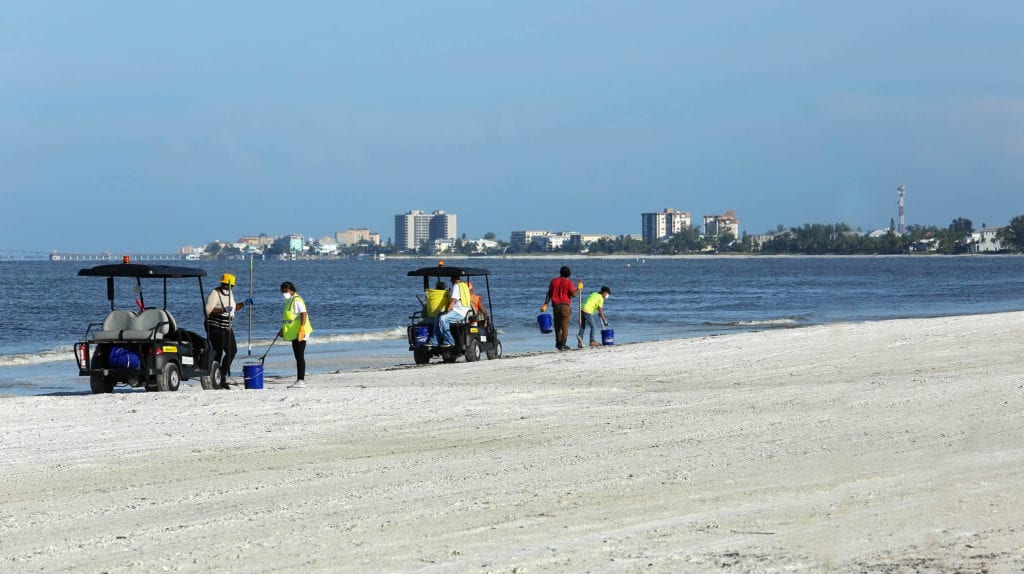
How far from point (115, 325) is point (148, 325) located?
1.42ft

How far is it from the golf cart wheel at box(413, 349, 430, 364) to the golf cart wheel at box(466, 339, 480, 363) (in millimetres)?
673

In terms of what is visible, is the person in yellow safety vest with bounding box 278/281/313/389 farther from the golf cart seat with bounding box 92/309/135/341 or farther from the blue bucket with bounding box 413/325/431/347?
the blue bucket with bounding box 413/325/431/347

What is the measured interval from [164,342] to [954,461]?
32.4ft

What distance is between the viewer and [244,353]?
2759cm

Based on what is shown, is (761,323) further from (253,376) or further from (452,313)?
(253,376)

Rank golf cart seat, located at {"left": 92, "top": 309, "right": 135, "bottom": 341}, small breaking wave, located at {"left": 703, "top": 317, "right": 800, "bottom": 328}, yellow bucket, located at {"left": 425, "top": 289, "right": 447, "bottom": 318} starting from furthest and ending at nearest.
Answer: small breaking wave, located at {"left": 703, "top": 317, "right": 800, "bottom": 328}, yellow bucket, located at {"left": 425, "top": 289, "right": 447, "bottom": 318}, golf cart seat, located at {"left": 92, "top": 309, "right": 135, "bottom": 341}

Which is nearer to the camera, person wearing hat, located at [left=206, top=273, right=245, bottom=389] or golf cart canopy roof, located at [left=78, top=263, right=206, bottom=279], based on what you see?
golf cart canopy roof, located at [left=78, top=263, right=206, bottom=279]

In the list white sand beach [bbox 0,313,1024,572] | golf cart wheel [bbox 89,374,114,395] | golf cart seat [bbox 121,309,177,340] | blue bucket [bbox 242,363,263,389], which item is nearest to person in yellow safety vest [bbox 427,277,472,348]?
white sand beach [bbox 0,313,1024,572]

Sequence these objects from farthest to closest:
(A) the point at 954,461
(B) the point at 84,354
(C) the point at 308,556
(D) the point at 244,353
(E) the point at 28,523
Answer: (D) the point at 244,353 → (B) the point at 84,354 → (A) the point at 954,461 → (E) the point at 28,523 → (C) the point at 308,556

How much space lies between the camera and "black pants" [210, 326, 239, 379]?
16875 millimetres

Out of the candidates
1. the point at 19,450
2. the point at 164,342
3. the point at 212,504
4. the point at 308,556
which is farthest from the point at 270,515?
the point at 164,342

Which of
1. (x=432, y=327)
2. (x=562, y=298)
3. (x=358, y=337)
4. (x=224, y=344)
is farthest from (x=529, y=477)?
(x=358, y=337)

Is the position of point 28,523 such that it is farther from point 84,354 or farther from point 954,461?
point 84,354

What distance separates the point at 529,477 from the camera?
941cm
